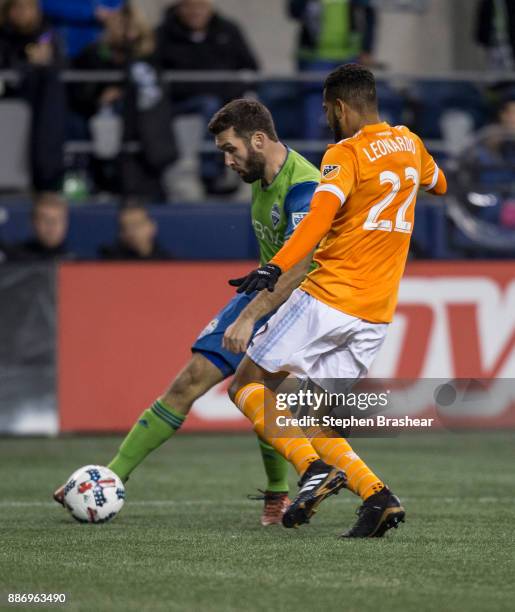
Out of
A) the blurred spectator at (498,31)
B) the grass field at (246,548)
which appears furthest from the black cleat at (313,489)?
the blurred spectator at (498,31)

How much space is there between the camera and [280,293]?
18.8 feet

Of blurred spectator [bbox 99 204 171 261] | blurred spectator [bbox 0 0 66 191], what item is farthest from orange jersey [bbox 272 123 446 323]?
blurred spectator [bbox 0 0 66 191]

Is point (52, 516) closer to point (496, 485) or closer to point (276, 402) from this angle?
point (276, 402)

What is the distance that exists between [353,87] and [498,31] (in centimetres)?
805

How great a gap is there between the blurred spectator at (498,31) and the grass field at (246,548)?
544cm

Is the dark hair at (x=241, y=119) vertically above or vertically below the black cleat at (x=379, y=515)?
above

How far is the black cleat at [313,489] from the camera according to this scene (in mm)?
5629

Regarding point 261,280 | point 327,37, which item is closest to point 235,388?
point 261,280

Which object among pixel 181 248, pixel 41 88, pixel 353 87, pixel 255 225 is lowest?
pixel 181 248

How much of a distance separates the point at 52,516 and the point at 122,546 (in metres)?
1.28

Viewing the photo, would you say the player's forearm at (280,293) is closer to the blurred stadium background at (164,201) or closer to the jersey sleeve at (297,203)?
the jersey sleeve at (297,203)

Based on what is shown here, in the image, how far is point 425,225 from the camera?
12281 mm

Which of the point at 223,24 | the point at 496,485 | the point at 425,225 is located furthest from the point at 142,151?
the point at 496,485

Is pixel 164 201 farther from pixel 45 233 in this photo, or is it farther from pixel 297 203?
pixel 297 203
